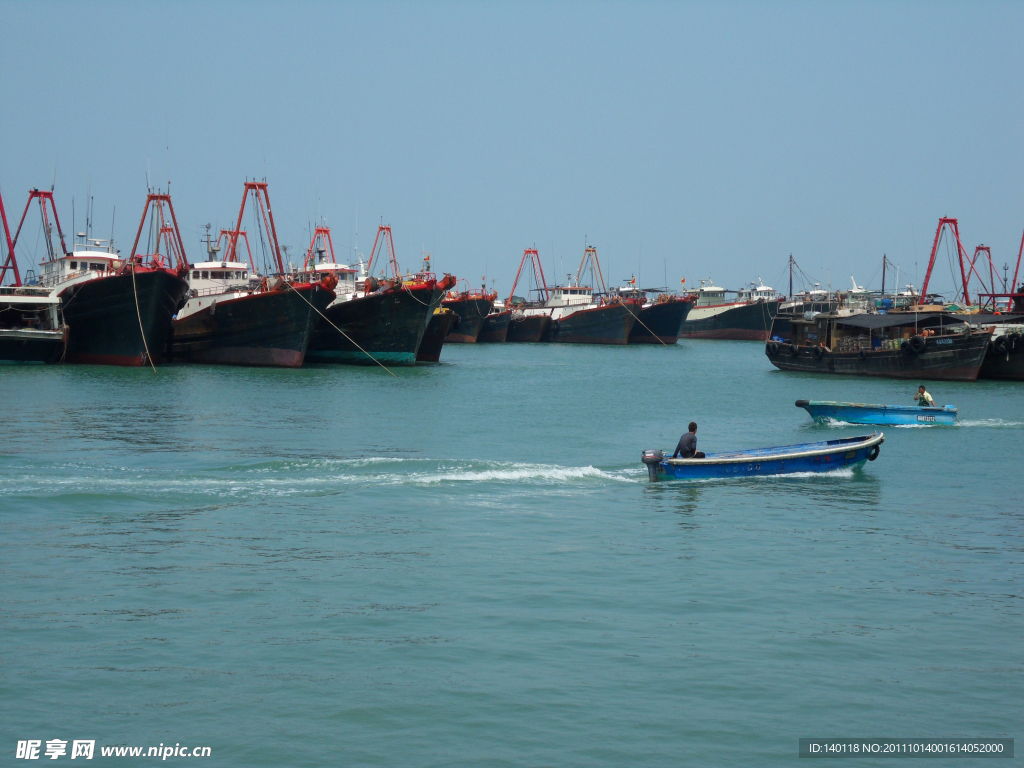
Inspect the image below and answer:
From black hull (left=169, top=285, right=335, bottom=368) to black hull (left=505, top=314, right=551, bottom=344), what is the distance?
4700 centimetres

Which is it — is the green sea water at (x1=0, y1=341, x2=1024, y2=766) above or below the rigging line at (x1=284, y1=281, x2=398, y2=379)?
below

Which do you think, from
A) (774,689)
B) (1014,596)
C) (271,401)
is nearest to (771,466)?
(1014,596)

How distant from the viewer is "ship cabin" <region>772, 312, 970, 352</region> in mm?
48500

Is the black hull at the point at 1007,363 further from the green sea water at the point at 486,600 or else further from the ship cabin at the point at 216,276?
the ship cabin at the point at 216,276

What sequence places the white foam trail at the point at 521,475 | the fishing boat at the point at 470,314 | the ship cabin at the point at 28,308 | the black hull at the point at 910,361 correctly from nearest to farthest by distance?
the white foam trail at the point at 521,475, the black hull at the point at 910,361, the ship cabin at the point at 28,308, the fishing boat at the point at 470,314

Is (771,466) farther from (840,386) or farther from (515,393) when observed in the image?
(840,386)

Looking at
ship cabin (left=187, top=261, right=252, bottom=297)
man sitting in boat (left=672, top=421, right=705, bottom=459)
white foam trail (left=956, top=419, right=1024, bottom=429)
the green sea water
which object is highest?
→ ship cabin (left=187, top=261, right=252, bottom=297)

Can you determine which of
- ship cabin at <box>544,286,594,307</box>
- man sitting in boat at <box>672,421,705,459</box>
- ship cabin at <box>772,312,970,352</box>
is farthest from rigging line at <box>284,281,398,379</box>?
ship cabin at <box>544,286,594,307</box>

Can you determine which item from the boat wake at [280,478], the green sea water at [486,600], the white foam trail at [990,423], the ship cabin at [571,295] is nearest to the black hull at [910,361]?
the white foam trail at [990,423]

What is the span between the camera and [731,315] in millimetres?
105938

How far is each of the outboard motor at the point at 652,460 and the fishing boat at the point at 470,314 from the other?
66226 millimetres

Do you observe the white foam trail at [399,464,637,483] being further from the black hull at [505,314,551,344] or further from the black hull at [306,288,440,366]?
the black hull at [505,314,551,344]

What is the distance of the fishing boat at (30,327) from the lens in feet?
152

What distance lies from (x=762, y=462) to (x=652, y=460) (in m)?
2.34
